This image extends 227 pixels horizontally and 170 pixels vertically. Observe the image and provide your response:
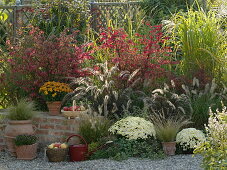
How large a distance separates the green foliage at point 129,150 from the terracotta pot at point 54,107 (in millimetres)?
1350

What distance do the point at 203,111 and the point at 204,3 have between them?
4.36 m

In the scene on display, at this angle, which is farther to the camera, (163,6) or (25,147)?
(163,6)

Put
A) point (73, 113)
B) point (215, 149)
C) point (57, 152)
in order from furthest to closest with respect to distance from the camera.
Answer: point (73, 113) → point (57, 152) → point (215, 149)

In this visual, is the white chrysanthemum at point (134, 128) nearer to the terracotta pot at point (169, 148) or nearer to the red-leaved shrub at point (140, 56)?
the terracotta pot at point (169, 148)

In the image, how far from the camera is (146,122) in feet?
22.5

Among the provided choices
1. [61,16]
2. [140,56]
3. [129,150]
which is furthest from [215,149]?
[61,16]

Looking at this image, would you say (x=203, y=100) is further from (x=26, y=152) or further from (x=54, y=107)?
(x=26, y=152)

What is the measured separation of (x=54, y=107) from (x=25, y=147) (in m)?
1.01

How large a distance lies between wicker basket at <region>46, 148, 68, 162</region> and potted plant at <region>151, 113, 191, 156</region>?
1.33 meters

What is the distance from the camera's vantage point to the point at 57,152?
22.0ft

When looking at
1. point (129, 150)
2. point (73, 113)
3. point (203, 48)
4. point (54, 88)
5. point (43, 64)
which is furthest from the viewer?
point (203, 48)

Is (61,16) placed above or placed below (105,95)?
above

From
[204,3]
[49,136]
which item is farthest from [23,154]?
[204,3]

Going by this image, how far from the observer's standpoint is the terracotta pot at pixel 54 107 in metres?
7.74
